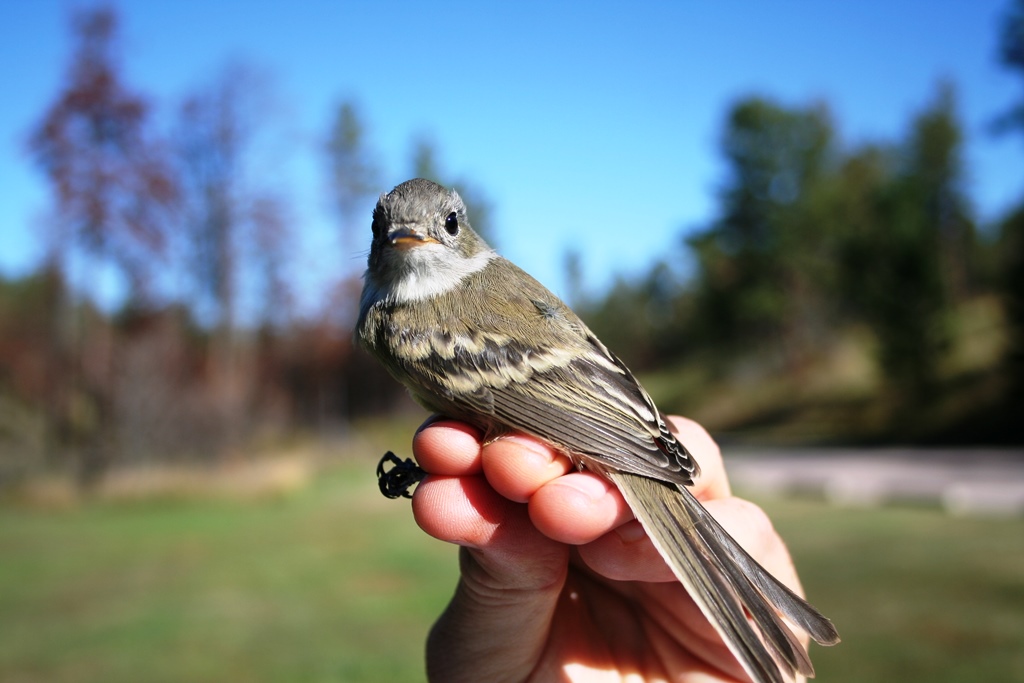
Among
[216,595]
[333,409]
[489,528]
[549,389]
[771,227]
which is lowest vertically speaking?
[489,528]

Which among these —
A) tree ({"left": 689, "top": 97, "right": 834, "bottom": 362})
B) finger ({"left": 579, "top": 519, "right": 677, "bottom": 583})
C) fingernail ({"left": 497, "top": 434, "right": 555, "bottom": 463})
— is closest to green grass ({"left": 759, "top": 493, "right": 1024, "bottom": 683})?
finger ({"left": 579, "top": 519, "right": 677, "bottom": 583})

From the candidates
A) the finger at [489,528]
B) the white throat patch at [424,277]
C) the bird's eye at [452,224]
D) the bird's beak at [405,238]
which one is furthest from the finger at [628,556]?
the bird's eye at [452,224]

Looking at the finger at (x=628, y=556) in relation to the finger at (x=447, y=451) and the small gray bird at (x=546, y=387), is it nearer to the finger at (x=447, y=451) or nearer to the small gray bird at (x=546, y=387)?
the small gray bird at (x=546, y=387)

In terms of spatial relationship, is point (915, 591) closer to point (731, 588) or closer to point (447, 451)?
point (731, 588)

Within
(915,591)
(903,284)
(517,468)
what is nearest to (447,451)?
(517,468)

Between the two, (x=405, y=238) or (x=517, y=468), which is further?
(x=405, y=238)

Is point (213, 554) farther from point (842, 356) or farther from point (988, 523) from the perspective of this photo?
point (842, 356)
